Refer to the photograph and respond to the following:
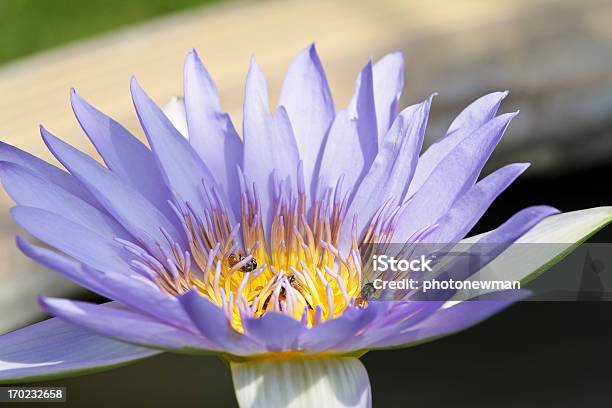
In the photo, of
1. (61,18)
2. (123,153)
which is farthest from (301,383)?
(61,18)

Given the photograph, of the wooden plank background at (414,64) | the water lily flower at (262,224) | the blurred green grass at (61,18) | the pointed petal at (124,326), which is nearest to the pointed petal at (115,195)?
the water lily flower at (262,224)

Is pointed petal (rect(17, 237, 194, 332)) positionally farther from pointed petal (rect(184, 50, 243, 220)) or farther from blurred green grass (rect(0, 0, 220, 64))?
blurred green grass (rect(0, 0, 220, 64))

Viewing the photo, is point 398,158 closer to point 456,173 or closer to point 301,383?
point 456,173

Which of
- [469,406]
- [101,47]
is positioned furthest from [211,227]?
[101,47]

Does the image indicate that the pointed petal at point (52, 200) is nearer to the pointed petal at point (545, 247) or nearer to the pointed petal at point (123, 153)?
the pointed petal at point (123, 153)

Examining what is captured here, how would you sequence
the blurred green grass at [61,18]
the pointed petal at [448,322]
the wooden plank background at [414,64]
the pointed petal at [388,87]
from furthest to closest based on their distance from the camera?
the blurred green grass at [61,18], the wooden plank background at [414,64], the pointed petal at [388,87], the pointed petal at [448,322]

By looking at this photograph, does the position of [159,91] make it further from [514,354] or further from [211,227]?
[211,227]

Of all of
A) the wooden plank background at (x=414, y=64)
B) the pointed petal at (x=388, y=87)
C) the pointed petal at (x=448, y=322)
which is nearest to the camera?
the pointed petal at (x=448, y=322)
